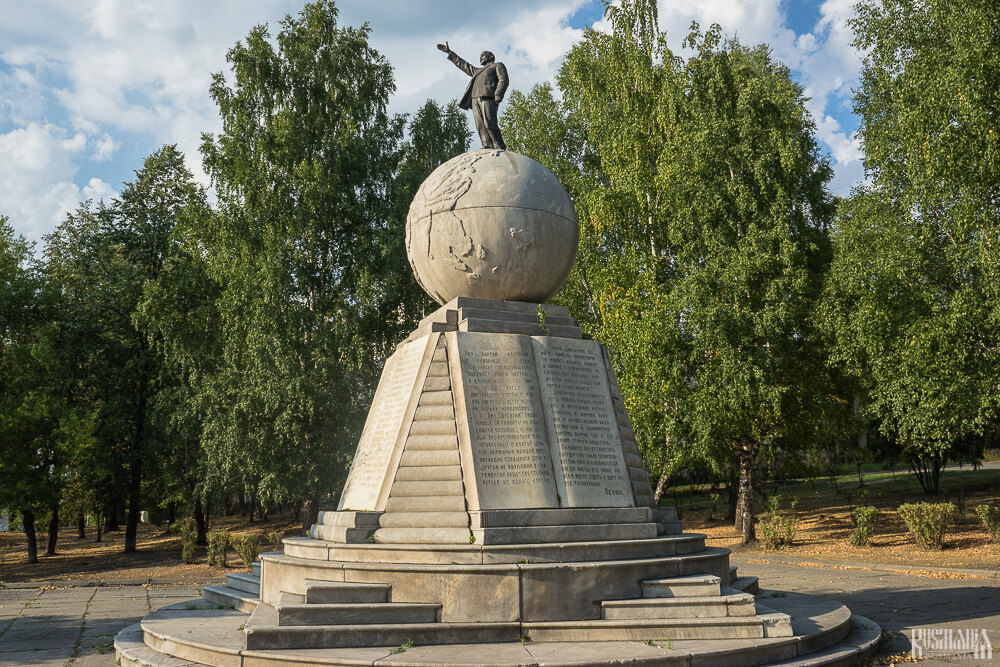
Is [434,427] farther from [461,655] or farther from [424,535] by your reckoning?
[461,655]

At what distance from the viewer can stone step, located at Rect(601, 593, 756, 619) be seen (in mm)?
7332

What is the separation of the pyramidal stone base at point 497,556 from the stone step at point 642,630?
0.01 meters

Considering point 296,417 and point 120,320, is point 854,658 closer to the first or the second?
point 296,417

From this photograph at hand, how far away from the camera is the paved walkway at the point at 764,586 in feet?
27.8

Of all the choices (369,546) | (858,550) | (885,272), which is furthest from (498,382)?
(858,550)

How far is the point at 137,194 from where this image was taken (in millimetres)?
29391

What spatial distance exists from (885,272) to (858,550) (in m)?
7.02

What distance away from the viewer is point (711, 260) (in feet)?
66.3

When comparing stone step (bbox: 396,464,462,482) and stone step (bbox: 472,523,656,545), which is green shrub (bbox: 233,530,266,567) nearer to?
stone step (bbox: 396,464,462,482)

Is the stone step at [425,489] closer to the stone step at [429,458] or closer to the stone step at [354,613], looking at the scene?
the stone step at [429,458]

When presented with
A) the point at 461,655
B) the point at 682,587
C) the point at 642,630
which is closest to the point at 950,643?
the point at 682,587

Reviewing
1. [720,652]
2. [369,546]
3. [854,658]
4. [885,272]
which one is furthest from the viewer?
[885,272]

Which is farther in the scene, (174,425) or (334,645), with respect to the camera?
(174,425)

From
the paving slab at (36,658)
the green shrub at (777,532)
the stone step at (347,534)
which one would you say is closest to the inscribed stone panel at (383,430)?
the stone step at (347,534)
